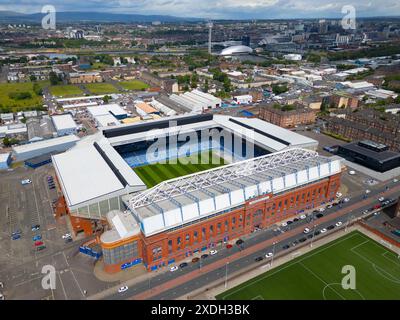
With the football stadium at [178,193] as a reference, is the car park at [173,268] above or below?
below

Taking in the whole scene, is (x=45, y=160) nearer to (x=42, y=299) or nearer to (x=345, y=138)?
(x=42, y=299)

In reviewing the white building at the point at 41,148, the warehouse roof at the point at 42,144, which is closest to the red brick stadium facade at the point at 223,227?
the white building at the point at 41,148

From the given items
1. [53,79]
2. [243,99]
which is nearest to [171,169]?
[243,99]

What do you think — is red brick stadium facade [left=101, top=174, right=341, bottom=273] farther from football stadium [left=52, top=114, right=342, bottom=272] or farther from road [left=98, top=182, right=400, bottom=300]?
road [left=98, top=182, right=400, bottom=300]

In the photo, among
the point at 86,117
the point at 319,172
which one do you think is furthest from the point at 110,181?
the point at 86,117

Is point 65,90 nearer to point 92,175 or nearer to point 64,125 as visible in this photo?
point 64,125

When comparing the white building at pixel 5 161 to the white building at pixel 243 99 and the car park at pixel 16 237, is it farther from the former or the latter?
the white building at pixel 243 99

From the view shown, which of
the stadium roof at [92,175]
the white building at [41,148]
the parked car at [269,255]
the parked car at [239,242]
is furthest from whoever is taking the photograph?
the white building at [41,148]
